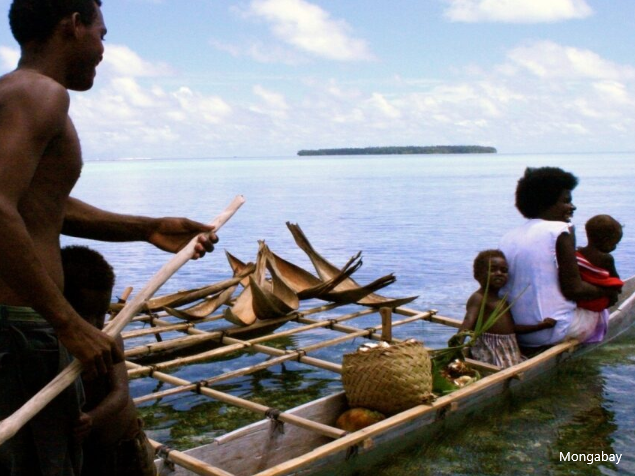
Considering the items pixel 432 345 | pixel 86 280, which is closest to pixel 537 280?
pixel 432 345

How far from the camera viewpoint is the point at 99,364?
2258 millimetres

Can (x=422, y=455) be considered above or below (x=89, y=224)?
below

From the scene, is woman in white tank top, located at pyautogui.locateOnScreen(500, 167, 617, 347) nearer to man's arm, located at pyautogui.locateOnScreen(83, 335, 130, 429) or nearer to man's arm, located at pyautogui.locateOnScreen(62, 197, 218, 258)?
man's arm, located at pyautogui.locateOnScreen(62, 197, 218, 258)

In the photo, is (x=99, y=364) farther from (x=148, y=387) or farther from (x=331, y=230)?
(x=331, y=230)

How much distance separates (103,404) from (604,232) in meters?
4.57

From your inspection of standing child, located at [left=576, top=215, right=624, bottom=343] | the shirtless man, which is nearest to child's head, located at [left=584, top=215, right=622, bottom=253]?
standing child, located at [left=576, top=215, right=624, bottom=343]

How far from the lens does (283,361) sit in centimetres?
602

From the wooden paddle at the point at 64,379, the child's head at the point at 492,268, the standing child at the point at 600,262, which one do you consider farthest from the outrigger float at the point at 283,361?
the wooden paddle at the point at 64,379

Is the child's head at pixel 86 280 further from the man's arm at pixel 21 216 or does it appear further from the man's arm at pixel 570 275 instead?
the man's arm at pixel 570 275

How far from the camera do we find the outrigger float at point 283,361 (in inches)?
153

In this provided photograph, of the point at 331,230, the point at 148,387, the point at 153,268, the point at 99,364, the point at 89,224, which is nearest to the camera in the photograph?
the point at 99,364

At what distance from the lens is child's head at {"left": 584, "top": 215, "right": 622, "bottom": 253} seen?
6031mm

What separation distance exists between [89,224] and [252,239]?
1878cm

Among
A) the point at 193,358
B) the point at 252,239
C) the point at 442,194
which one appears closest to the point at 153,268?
the point at 252,239
